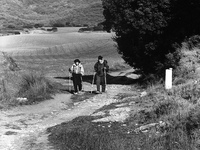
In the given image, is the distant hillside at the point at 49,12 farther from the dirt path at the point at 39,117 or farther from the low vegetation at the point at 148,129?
the low vegetation at the point at 148,129

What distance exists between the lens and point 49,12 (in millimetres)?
118000

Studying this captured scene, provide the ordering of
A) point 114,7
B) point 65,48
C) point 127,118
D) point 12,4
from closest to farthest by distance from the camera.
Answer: point 127,118
point 114,7
point 65,48
point 12,4

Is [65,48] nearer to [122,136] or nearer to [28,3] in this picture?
[122,136]

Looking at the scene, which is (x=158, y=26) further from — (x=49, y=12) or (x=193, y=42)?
(x=49, y=12)

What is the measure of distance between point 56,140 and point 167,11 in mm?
12750

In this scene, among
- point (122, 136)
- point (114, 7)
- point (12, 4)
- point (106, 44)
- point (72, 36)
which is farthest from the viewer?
point (12, 4)

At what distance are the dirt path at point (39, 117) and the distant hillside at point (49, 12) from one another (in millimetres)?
82521

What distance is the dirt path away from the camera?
40.9 ft

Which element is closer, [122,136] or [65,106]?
[122,136]

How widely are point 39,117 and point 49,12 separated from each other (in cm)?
10311

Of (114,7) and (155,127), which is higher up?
(114,7)

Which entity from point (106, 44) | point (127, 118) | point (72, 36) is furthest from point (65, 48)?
point (127, 118)

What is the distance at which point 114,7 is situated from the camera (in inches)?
1006

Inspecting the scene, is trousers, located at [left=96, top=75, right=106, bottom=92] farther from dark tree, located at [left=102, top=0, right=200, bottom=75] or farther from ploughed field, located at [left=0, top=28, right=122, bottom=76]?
ploughed field, located at [left=0, top=28, right=122, bottom=76]
